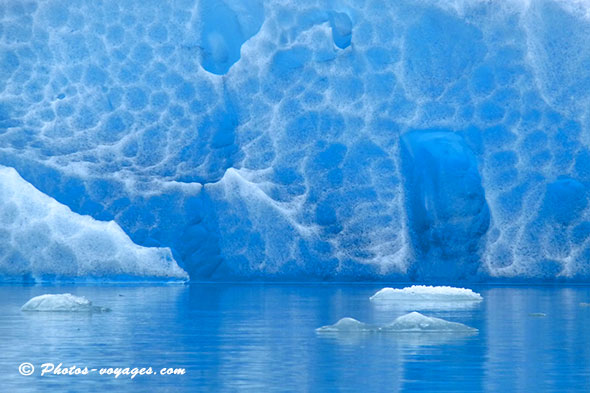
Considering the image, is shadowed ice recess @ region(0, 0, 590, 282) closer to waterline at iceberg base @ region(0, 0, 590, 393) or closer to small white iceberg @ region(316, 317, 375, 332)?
waterline at iceberg base @ region(0, 0, 590, 393)

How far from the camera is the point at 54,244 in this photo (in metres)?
19.2

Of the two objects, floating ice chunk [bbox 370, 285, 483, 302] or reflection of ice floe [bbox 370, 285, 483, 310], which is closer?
reflection of ice floe [bbox 370, 285, 483, 310]

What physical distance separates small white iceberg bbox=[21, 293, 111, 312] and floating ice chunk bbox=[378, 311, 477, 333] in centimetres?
404

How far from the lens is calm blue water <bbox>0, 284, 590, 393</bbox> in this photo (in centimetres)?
657

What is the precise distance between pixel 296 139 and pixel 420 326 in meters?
10.9

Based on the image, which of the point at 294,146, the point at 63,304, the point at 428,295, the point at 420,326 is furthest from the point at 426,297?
the point at 294,146

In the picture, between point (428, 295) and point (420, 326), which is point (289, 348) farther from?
point (428, 295)

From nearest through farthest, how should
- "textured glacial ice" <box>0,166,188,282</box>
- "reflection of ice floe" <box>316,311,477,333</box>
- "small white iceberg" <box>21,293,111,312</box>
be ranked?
"reflection of ice floe" <box>316,311,477,333</box> < "small white iceberg" <box>21,293,111,312</box> < "textured glacial ice" <box>0,166,188,282</box>

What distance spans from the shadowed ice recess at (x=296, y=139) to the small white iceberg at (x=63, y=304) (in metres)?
6.54

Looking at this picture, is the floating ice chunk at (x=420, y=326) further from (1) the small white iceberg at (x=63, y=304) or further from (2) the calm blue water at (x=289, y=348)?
(1) the small white iceberg at (x=63, y=304)

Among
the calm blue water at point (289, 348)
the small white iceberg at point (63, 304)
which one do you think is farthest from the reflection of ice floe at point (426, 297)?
the small white iceberg at point (63, 304)

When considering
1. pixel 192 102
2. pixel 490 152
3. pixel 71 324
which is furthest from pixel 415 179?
pixel 71 324

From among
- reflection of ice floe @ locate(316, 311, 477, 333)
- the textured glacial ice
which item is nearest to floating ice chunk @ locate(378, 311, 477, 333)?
reflection of ice floe @ locate(316, 311, 477, 333)

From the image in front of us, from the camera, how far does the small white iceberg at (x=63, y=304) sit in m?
12.5
